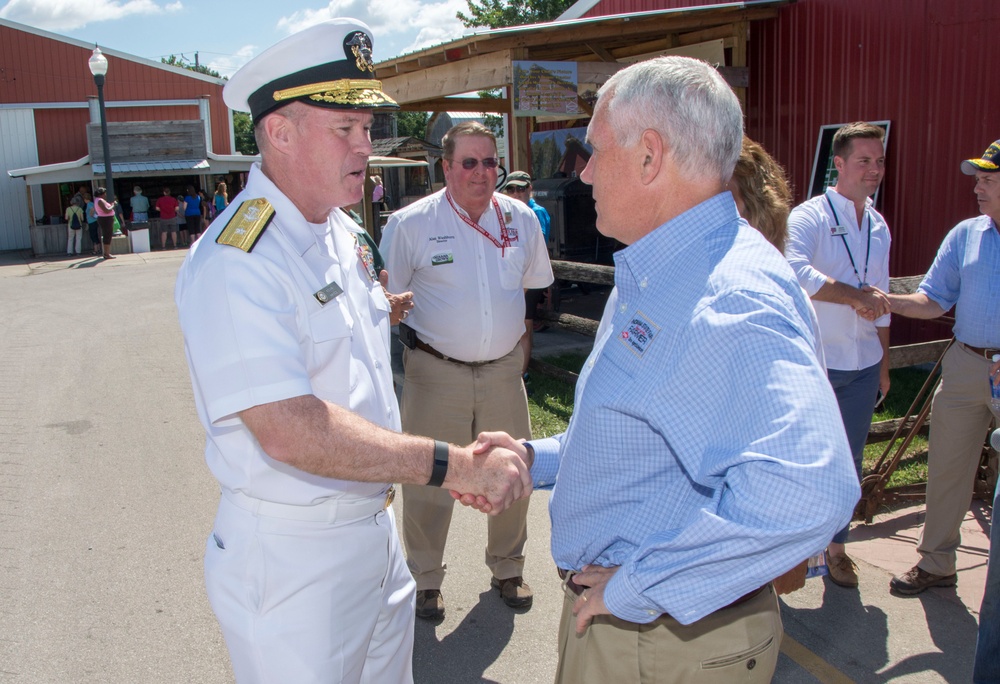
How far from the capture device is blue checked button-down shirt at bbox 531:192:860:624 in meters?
1.43

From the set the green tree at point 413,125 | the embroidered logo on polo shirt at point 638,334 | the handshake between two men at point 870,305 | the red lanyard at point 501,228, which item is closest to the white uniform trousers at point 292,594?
the embroidered logo on polo shirt at point 638,334

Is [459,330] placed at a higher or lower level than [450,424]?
higher

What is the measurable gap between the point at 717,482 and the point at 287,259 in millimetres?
1198

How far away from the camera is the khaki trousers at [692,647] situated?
1.79 metres

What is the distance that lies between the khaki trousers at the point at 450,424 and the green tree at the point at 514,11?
34359 millimetres

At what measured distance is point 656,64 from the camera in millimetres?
1758

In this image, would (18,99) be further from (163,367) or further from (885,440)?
(885,440)

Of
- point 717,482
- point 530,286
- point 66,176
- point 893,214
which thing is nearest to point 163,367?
point 530,286

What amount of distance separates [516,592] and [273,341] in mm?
2626

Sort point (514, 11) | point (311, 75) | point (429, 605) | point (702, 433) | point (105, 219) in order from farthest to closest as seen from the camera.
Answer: point (514, 11) < point (105, 219) < point (429, 605) < point (311, 75) < point (702, 433)

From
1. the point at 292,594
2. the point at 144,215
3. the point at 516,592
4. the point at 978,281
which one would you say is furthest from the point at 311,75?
the point at 144,215

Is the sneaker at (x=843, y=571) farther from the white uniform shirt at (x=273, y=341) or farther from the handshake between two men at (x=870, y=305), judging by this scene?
the white uniform shirt at (x=273, y=341)

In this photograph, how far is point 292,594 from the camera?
2092mm

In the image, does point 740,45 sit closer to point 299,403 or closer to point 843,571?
point 843,571
